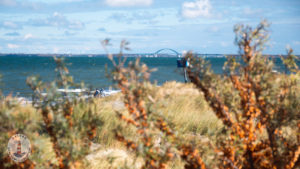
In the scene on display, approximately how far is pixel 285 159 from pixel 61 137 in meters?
1.94

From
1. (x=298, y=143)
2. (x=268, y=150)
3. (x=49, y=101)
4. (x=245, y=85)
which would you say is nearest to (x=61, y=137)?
(x=49, y=101)

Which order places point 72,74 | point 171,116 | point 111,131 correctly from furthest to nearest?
point 72,74, point 111,131, point 171,116

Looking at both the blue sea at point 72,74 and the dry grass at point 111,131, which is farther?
the blue sea at point 72,74

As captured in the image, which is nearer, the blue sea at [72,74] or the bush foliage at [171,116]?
the bush foliage at [171,116]

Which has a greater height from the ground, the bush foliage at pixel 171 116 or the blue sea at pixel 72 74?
the bush foliage at pixel 171 116

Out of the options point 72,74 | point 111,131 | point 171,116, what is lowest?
point 72,74

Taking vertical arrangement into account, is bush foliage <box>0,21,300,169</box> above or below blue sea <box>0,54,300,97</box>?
above

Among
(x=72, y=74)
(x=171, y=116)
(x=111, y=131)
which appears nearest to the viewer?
(x=171, y=116)

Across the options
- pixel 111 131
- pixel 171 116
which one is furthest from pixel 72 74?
pixel 171 116

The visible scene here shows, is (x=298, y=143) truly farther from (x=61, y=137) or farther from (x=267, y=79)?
(x=61, y=137)

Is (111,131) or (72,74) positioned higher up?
(111,131)

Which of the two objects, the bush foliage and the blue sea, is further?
the blue sea

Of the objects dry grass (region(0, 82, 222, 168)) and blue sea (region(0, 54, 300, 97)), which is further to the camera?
blue sea (region(0, 54, 300, 97))

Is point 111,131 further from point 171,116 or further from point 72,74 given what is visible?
point 72,74
